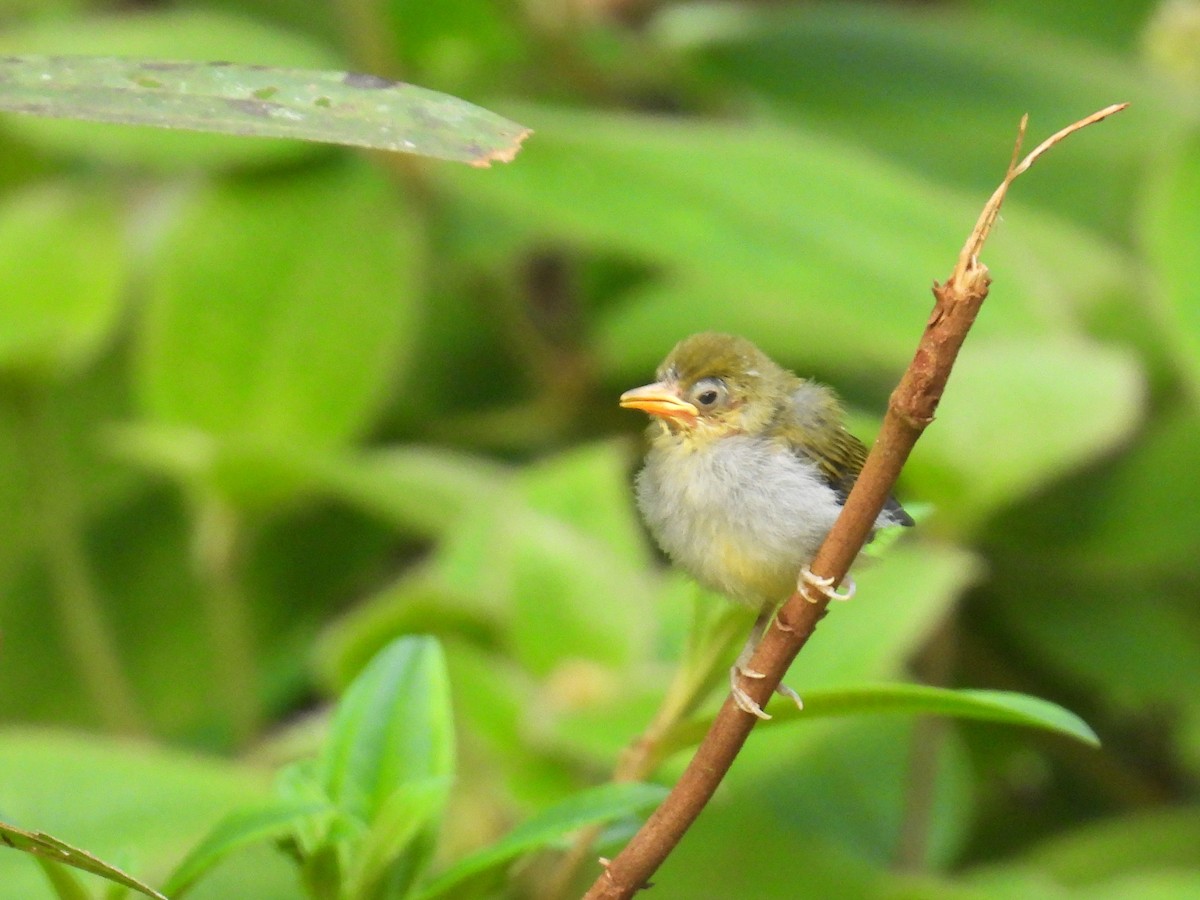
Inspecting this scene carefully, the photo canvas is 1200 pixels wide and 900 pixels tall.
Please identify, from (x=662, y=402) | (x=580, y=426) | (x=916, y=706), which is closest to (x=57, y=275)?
(x=580, y=426)

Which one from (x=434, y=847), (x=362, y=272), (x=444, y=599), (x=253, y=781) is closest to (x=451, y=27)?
(x=362, y=272)

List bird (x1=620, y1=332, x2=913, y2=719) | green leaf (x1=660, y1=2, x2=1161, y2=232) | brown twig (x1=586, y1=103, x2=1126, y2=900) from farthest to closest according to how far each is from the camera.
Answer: green leaf (x1=660, y1=2, x2=1161, y2=232) → bird (x1=620, y1=332, x2=913, y2=719) → brown twig (x1=586, y1=103, x2=1126, y2=900)

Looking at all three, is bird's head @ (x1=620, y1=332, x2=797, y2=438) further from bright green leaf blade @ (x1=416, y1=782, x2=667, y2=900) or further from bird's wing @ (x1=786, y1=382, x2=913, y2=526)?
bright green leaf blade @ (x1=416, y1=782, x2=667, y2=900)

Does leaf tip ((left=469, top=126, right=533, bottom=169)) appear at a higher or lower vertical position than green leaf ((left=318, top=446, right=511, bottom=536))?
higher

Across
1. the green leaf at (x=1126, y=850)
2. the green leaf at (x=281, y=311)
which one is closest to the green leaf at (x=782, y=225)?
the green leaf at (x=281, y=311)

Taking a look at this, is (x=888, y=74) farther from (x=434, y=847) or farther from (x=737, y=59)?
(x=434, y=847)

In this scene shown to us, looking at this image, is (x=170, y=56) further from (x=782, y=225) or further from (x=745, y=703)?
(x=745, y=703)

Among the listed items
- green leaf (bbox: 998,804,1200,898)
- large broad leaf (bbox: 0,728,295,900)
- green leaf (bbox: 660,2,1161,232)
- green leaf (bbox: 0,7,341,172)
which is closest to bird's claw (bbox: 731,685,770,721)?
large broad leaf (bbox: 0,728,295,900)
